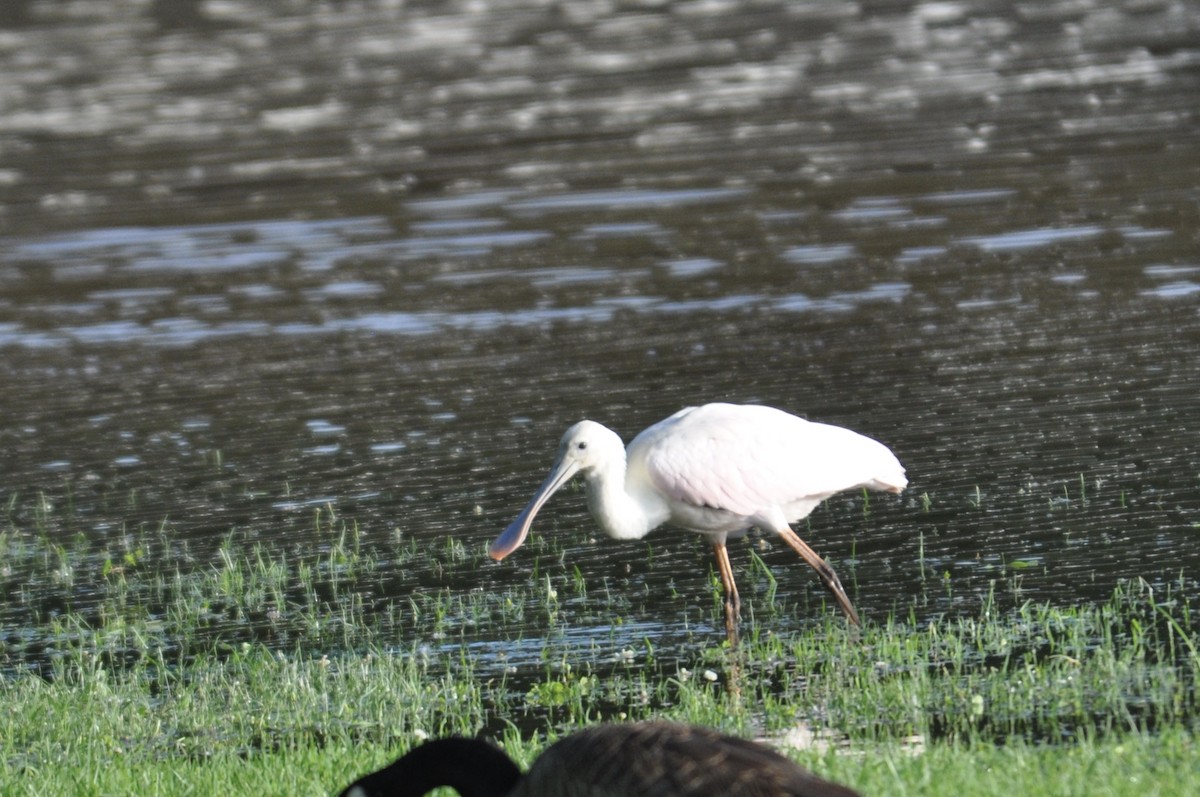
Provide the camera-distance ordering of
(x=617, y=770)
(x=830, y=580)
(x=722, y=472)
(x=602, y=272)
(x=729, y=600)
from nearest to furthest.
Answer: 1. (x=617, y=770)
2. (x=830, y=580)
3. (x=729, y=600)
4. (x=722, y=472)
5. (x=602, y=272)

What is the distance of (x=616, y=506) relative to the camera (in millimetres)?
9070

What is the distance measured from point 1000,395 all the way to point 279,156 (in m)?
12.4

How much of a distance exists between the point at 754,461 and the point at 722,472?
16cm

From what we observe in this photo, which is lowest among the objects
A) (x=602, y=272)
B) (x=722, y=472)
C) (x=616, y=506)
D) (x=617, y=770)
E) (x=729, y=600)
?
(x=602, y=272)

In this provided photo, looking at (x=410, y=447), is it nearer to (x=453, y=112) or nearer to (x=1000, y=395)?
(x=1000, y=395)

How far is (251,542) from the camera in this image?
10.9 meters

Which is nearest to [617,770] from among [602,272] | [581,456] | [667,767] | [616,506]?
[667,767]

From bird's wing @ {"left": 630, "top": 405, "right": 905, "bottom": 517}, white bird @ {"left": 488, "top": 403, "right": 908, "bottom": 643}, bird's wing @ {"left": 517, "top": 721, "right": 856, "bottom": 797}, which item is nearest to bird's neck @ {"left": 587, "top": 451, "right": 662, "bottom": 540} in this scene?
white bird @ {"left": 488, "top": 403, "right": 908, "bottom": 643}

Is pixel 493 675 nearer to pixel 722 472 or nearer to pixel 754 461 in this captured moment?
pixel 722 472

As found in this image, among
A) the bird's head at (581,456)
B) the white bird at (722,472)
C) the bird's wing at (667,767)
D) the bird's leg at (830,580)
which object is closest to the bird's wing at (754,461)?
the white bird at (722,472)

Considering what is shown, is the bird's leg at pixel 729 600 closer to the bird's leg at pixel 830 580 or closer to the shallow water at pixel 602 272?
the shallow water at pixel 602 272

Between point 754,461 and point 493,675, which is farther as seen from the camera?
point 754,461

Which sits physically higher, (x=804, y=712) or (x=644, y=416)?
(x=804, y=712)

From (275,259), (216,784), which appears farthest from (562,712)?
(275,259)
